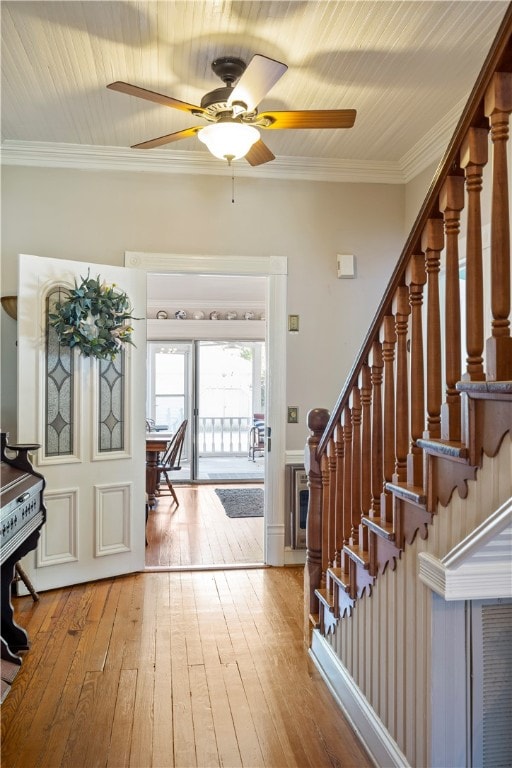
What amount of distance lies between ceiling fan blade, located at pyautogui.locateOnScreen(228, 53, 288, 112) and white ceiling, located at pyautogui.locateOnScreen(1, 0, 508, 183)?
36 cm

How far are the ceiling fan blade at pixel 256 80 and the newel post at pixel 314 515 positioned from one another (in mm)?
1504

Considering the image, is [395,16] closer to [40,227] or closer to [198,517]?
[40,227]

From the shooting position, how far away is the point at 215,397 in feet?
33.6

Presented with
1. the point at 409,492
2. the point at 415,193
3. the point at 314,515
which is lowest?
the point at 314,515

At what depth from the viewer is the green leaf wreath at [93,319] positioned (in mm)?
3672

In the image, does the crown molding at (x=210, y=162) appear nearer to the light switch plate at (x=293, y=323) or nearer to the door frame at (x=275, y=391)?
A: the door frame at (x=275, y=391)

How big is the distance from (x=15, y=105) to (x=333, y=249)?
2353mm

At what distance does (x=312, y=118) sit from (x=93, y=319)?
1.93 meters

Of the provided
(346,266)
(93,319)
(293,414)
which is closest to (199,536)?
(293,414)

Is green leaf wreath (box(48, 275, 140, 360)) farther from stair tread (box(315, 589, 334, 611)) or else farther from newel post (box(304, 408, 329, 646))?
stair tread (box(315, 589, 334, 611))

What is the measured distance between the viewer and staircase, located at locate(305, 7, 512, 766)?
1.35 metres

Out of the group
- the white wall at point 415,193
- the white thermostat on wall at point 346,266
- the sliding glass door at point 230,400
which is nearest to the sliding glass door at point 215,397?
the sliding glass door at point 230,400

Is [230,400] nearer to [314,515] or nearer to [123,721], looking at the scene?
[314,515]

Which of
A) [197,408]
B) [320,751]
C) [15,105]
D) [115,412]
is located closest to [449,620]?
[320,751]
